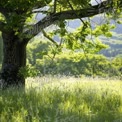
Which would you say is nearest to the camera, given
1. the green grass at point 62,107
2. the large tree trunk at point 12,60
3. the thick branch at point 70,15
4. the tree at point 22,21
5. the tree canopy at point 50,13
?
the green grass at point 62,107

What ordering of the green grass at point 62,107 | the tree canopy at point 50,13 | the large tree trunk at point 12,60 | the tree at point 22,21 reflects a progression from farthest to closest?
the large tree trunk at point 12,60 < the tree at point 22,21 < the tree canopy at point 50,13 < the green grass at point 62,107

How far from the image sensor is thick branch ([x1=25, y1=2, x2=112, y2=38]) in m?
12.5

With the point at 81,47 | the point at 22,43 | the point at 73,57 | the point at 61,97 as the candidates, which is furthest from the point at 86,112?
the point at 73,57

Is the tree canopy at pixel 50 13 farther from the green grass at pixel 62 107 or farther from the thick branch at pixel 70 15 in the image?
the green grass at pixel 62 107

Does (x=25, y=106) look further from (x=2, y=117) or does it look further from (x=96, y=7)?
(x=96, y=7)

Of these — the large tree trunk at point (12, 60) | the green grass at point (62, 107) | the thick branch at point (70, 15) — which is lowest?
the green grass at point (62, 107)

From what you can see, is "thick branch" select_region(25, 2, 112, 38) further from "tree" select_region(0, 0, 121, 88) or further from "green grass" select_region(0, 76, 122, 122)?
"green grass" select_region(0, 76, 122, 122)

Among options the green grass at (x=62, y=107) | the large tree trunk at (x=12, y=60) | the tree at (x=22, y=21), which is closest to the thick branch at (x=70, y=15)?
the tree at (x=22, y=21)

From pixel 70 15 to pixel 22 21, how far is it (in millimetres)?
1862

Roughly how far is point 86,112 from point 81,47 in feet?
33.9

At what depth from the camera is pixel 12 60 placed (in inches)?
603

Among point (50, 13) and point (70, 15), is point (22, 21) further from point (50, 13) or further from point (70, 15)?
point (70, 15)

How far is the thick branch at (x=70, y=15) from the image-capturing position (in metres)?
12.5

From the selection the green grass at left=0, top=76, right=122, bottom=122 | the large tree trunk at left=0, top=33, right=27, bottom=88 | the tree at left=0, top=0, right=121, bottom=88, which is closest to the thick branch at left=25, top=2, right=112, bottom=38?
the tree at left=0, top=0, right=121, bottom=88
